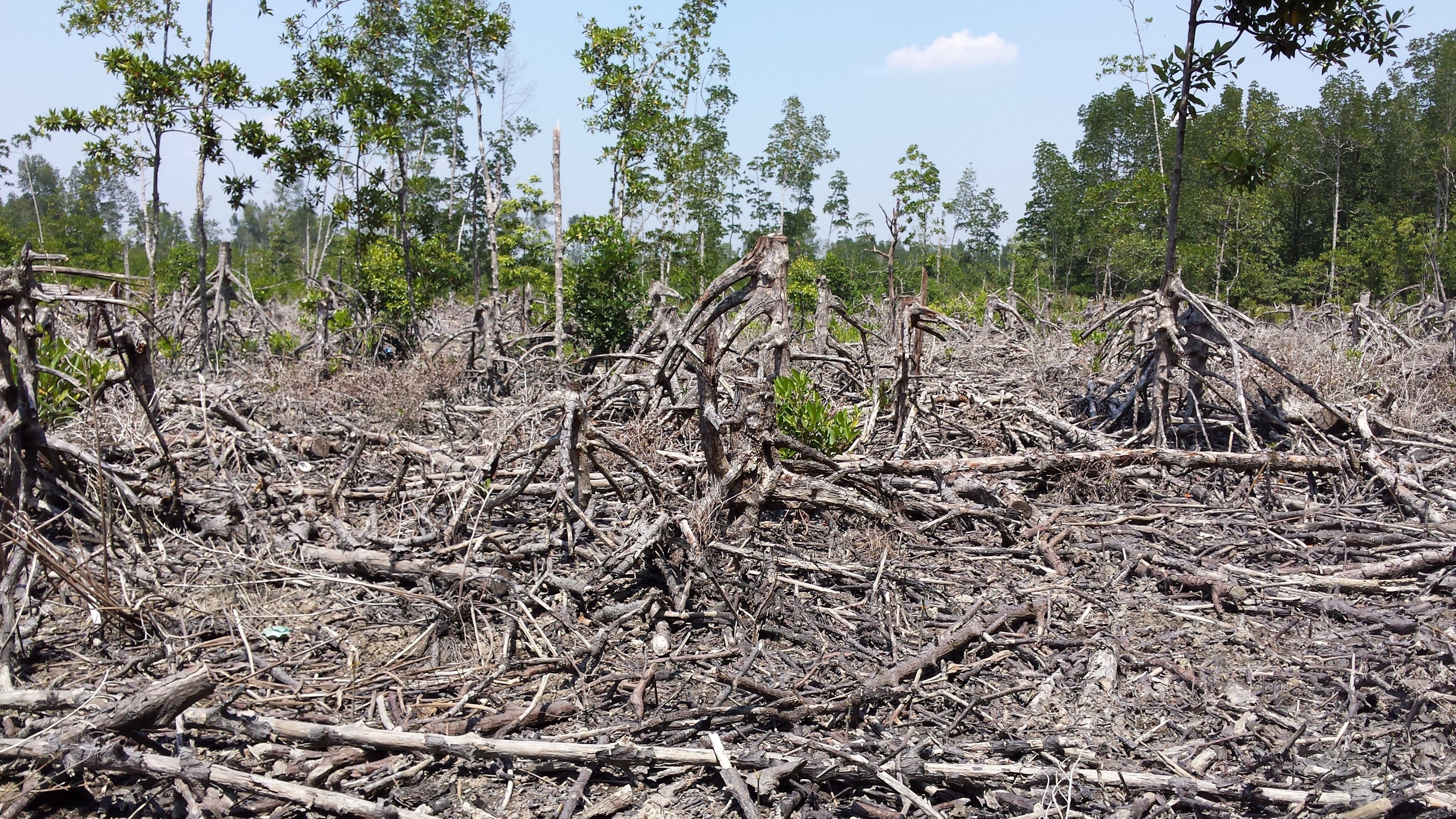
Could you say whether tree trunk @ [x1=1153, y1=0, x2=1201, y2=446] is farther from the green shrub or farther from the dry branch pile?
the green shrub

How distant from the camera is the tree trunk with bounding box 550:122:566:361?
9055 millimetres

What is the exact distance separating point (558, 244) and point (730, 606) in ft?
20.8

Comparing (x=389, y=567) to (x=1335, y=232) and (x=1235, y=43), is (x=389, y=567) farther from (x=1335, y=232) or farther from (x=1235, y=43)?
(x=1335, y=232)

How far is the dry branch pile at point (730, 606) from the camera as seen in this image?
2.82m

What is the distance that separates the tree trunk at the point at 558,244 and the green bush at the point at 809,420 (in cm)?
361

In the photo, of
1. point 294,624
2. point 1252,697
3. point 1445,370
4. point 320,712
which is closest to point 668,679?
point 320,712

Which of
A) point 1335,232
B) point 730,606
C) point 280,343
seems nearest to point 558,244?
point 280,343

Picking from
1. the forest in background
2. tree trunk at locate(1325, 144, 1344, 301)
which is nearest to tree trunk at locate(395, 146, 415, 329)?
the forest in background

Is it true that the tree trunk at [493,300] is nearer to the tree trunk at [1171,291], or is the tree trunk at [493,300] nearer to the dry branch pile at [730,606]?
the dry branch pile at [730,606]

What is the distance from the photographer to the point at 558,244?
30.5 ft

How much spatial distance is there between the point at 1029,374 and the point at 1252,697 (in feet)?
17.7

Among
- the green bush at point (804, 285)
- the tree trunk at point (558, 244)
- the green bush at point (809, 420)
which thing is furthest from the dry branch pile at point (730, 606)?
the green bush at point (804, 285)

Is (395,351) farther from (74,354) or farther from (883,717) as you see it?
(883,717)

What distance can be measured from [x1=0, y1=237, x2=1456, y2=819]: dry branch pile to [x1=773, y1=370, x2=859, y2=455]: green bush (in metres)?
0.13
